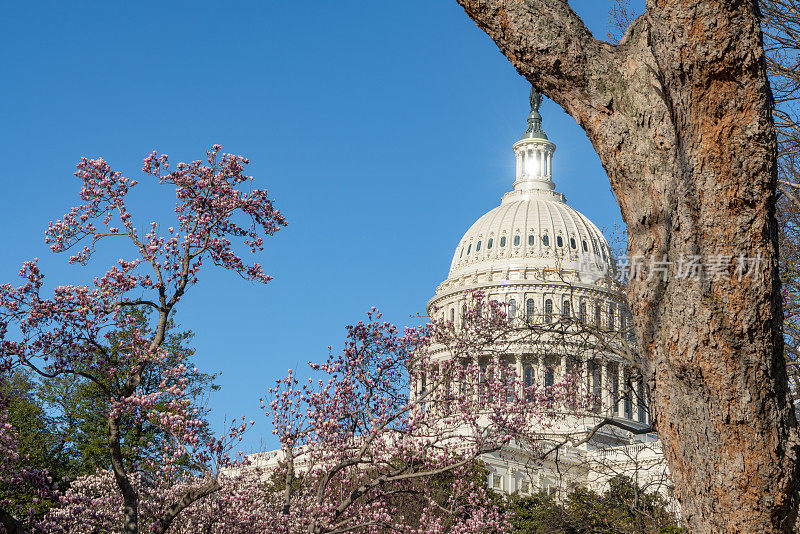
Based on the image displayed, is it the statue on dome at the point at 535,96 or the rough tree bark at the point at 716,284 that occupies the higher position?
the statue on dome at the point at 535,96

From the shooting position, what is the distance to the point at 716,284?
3.58 metres

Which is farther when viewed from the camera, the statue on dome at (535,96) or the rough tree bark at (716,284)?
the statue on dome at (535,96)

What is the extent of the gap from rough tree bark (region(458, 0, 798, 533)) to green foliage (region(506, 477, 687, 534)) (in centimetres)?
1087

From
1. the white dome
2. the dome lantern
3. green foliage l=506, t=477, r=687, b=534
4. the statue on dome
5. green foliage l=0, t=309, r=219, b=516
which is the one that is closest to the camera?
the statue on dome

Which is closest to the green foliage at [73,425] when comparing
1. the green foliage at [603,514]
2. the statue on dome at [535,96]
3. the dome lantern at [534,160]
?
the green foliage at [603,514]

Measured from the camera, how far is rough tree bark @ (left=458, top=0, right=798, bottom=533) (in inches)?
142

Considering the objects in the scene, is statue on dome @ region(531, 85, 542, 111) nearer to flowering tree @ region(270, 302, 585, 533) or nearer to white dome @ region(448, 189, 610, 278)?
flowering tree @ region(270, 302, 585, 533)

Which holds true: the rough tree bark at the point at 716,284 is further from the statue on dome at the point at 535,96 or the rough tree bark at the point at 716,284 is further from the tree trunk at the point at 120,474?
the tree trunk at the point at 120,474

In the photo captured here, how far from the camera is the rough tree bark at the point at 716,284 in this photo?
11.8ft

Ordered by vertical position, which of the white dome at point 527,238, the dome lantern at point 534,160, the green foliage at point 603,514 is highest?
the dome lantern at point 534,160

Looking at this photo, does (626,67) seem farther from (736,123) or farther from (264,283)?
(264,283)

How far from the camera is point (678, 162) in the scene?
3764 mm

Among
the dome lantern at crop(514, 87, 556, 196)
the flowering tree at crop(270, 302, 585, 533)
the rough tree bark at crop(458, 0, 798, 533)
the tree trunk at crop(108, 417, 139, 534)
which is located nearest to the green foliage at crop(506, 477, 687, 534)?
the flowering tree at crop(270, 302, 585, 533)

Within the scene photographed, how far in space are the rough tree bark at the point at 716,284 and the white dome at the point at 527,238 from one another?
81.7 m
